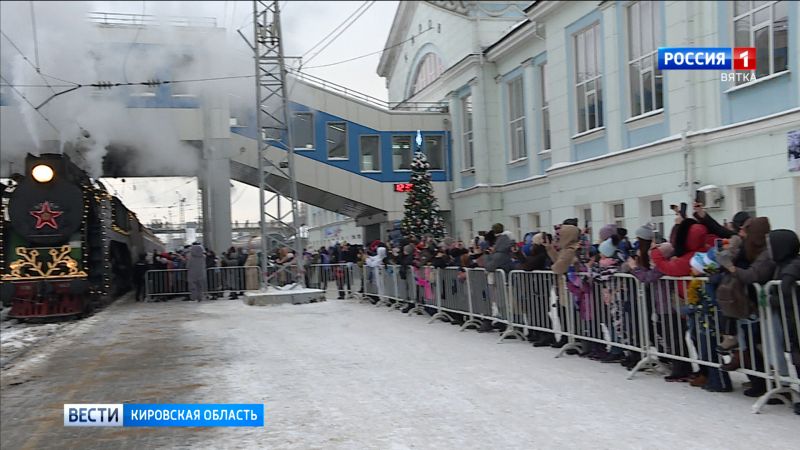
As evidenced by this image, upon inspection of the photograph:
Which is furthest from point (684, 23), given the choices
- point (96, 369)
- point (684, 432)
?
point (96, 369)

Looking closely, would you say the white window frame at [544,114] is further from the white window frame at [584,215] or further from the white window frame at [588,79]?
the white window frame at [584,215]

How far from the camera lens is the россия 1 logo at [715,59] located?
31.6 ft

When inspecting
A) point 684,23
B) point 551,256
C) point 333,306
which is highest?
point 684,23

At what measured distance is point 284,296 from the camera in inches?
763

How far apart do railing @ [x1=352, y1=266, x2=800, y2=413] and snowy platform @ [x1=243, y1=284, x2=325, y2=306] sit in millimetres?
7843

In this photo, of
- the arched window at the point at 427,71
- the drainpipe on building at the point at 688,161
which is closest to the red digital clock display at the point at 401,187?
the arched window at the point at 427,71

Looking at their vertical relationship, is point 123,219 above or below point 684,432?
above

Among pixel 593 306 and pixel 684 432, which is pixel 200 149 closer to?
pixel 593 306

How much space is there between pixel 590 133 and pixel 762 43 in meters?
6.27

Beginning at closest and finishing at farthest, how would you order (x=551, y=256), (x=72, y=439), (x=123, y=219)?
(x=72, y=439)
(x=551, y=256)
(x=123, y=219)

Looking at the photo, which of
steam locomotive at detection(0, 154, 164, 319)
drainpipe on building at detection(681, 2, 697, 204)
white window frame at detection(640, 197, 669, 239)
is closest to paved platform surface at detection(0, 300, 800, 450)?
steam locomotive at detection(0, 154, 164, 319)

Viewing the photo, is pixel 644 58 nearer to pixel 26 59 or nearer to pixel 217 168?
pixel 26 59

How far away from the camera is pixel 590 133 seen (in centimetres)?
1948

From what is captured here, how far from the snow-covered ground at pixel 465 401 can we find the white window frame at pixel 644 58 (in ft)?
28.2
